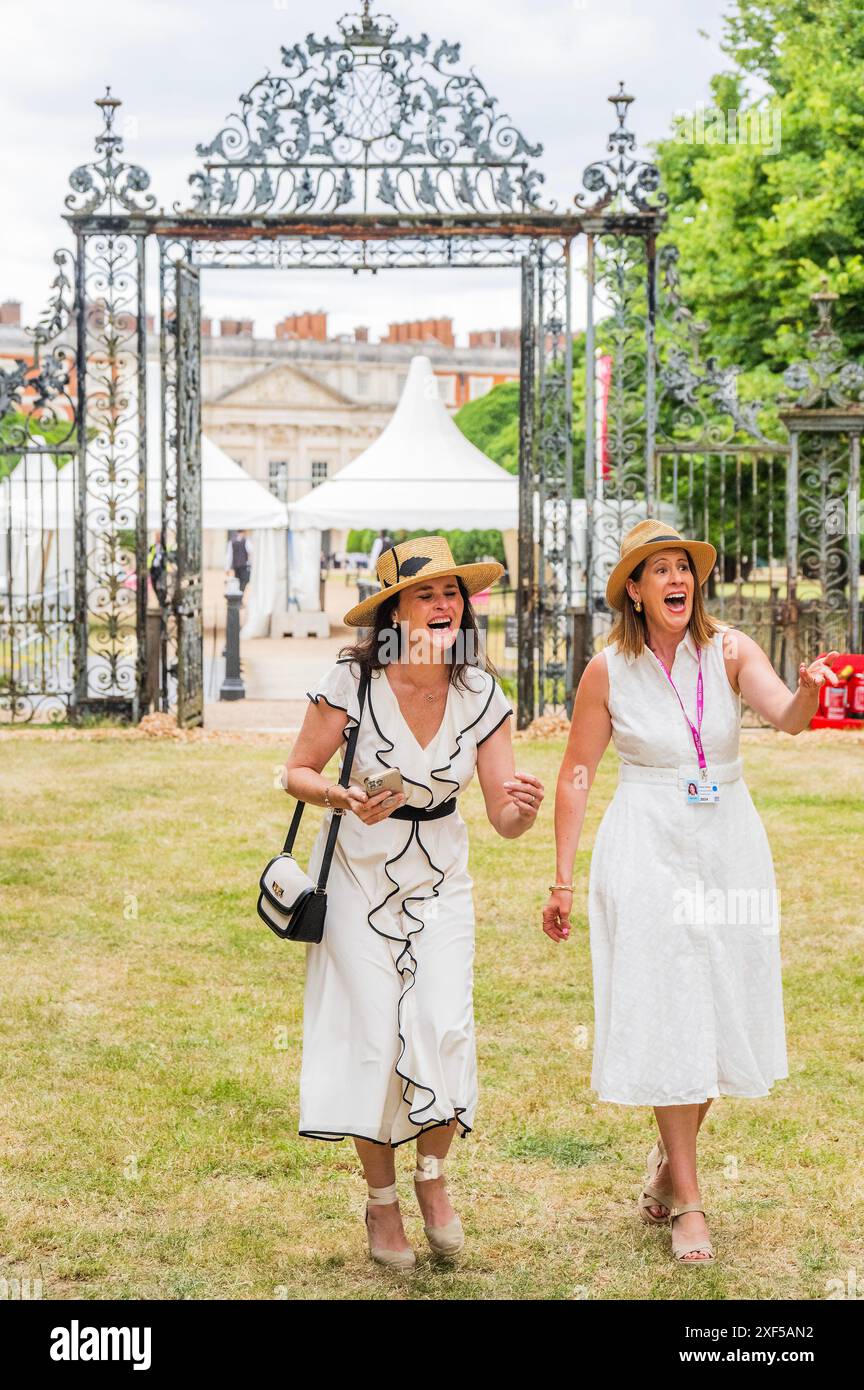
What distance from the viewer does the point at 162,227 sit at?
49.9ft

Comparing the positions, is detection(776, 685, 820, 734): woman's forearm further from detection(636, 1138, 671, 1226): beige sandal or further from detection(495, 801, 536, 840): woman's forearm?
detection(636, 1138, 671, 1226): beige sandal

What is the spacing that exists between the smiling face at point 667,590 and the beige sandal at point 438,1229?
5.01 feet

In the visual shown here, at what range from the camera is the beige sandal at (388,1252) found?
14.9 feet

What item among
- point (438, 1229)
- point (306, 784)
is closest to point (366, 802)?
point (306, 784)

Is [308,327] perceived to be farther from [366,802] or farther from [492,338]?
[366,802]

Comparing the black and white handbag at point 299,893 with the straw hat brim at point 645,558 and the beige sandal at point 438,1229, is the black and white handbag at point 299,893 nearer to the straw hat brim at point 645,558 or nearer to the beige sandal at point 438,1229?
the beige sandal at point 438,1229

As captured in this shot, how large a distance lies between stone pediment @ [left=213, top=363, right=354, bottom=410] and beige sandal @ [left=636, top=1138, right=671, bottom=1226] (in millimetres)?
85573

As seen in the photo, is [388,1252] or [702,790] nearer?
[388,1252]

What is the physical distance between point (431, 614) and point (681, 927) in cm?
105

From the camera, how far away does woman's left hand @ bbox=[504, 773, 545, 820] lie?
445 cm

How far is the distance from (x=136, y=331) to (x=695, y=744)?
12.0 meters

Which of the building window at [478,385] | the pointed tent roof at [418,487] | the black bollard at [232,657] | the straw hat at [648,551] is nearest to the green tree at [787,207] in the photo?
the pointed tent roof at [418,487]

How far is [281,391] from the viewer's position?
294ft

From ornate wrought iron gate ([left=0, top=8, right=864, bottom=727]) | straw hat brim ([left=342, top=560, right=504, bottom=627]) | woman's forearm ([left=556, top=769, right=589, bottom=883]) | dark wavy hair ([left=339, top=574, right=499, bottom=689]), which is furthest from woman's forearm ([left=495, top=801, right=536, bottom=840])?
ornate wrought iron gate ([left=0, top=8, right=864, bottom=727])
